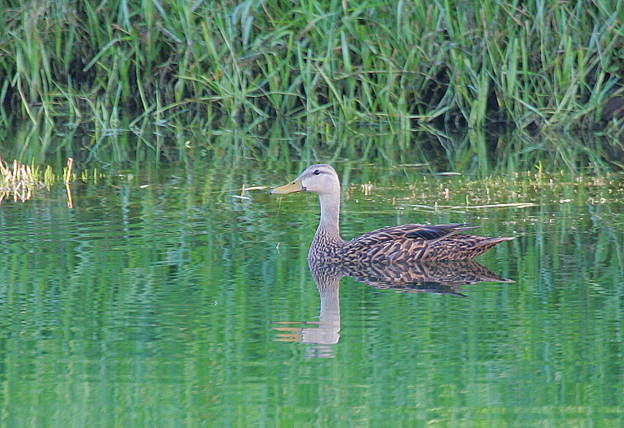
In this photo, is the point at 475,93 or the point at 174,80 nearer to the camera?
the point at 475,93

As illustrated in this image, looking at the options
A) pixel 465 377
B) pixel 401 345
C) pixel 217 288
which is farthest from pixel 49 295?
pixel 465 377

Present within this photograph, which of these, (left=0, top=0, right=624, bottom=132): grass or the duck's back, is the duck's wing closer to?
the duck's back

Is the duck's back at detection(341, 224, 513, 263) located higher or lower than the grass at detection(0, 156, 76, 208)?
lower

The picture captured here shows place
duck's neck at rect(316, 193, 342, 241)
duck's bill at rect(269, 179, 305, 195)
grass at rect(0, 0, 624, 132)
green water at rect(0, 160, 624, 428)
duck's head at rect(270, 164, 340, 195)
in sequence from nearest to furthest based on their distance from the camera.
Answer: green water at rect(0, 160, 624, 428) < duck's neck at rect(316, 193, 342, 241) < duck's head at rect(270, 164, 340, 195) < duck's bill at rect(269, 179, 305, 195) < grass at rect(0, 0, 624, 132)

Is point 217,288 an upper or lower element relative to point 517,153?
lower

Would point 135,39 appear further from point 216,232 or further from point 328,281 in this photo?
point 328,281

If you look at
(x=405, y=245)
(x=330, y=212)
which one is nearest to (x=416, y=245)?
(x=405, y=245)

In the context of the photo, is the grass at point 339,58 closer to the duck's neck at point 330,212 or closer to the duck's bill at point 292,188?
the duck's bill at point 292,188

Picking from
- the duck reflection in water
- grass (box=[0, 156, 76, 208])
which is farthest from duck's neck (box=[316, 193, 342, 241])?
grass (box=[0, 156, 76, 208])

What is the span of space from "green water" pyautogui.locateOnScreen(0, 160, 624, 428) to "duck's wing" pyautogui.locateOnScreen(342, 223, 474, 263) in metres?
0.37

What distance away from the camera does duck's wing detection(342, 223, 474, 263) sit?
846 cm

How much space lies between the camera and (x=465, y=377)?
226 inches

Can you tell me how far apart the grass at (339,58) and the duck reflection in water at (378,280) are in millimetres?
6382

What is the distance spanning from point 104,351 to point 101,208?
405 cm
